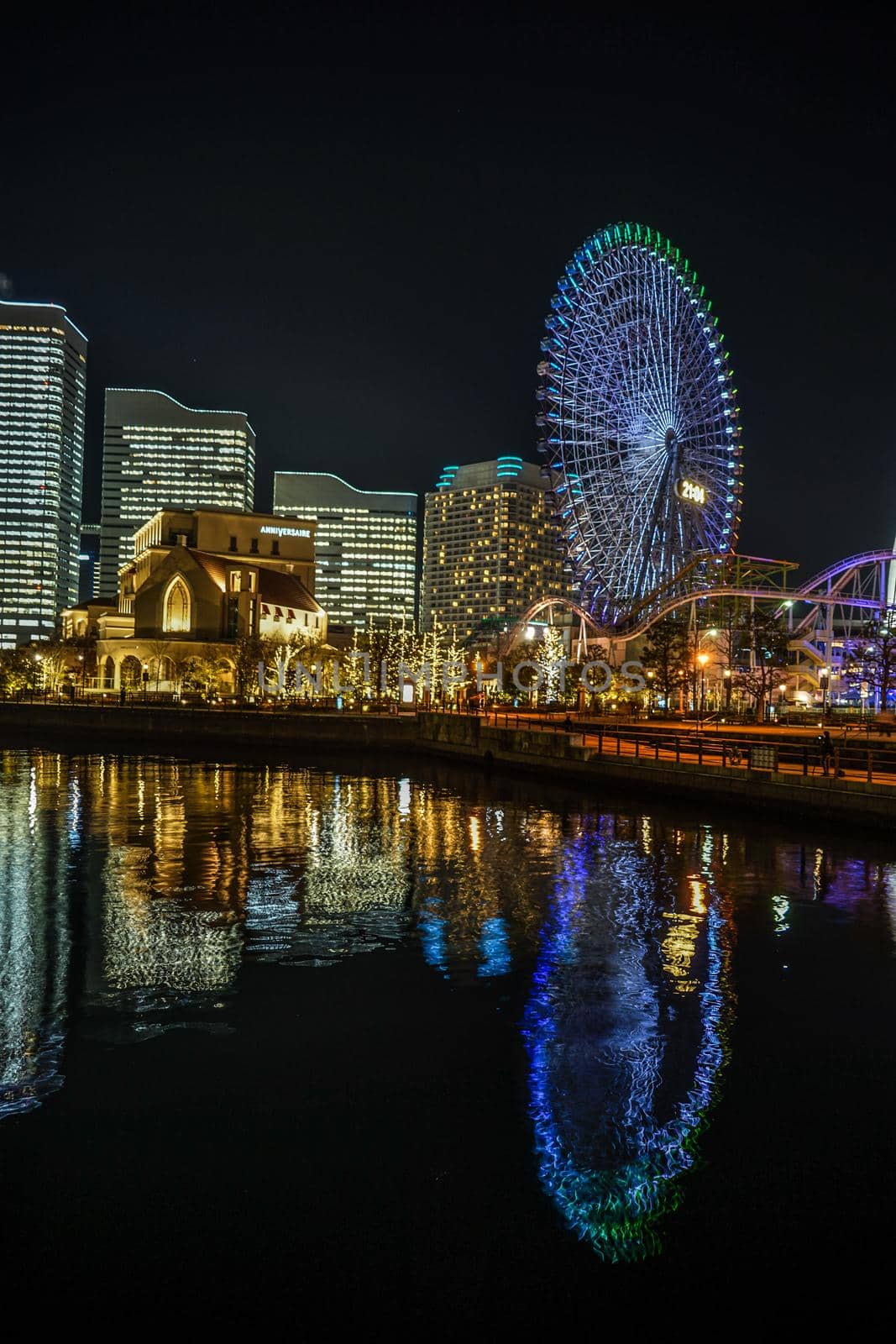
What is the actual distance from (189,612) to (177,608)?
165 centimetres

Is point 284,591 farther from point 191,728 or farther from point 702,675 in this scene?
point 702,675

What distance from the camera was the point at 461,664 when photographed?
10081 centimetres

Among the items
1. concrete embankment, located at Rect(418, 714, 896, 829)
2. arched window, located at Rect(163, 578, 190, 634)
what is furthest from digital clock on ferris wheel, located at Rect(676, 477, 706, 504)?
arched window, located at Rect(163, 578, 190, 634)

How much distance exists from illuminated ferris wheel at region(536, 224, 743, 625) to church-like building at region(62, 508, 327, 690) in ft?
144

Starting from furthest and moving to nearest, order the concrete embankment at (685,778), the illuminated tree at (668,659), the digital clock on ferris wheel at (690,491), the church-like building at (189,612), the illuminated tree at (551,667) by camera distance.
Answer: the church-like building at (189,612), the illuminated tree at (551,667), the illuminated tree at (668,659), the digital clock on ferris wheel at (690,491), the concrete embankment at (685,778)

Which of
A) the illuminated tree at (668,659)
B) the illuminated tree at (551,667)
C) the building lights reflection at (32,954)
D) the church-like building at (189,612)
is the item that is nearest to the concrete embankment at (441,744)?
the illuminated tree at (668,659)

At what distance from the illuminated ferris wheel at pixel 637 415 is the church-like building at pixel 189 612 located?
1727 inches

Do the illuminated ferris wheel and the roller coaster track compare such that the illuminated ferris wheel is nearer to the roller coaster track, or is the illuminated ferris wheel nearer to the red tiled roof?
the roller coaster track

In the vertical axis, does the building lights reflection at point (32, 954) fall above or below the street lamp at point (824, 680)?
below

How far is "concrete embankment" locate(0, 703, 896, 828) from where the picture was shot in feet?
92.3

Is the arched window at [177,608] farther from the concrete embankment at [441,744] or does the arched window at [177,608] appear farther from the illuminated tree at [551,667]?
the illuminated tree at [551,667]

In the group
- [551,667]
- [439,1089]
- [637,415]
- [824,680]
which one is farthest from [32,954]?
[824,680]

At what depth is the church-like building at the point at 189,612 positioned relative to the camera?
99.2m

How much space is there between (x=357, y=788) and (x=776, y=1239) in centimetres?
3438
